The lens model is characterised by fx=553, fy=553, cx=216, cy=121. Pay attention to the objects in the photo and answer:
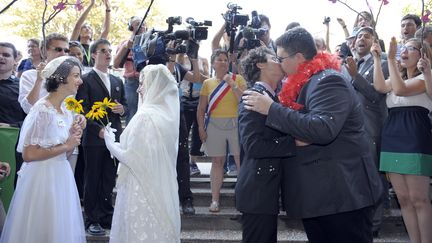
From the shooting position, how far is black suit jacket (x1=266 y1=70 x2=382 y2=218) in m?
3.10

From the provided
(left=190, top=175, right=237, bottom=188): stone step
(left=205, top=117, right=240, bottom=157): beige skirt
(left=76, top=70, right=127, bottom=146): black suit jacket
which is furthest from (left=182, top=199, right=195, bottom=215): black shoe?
(left=76, top=70, right=127, bottom=146): black suit jacket

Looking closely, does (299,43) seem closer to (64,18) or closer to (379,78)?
(379,78)

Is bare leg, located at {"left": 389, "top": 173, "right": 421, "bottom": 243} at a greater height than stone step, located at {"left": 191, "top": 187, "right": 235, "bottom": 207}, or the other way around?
bare leg, located at {"left": 389, "top": 173, "right": 421, "bottom": 243}

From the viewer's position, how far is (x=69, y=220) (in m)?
4.38

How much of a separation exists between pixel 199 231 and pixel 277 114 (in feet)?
9.54

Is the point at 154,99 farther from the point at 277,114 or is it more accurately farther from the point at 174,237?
the point at 277,114

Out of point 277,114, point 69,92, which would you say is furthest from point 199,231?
point 277,114

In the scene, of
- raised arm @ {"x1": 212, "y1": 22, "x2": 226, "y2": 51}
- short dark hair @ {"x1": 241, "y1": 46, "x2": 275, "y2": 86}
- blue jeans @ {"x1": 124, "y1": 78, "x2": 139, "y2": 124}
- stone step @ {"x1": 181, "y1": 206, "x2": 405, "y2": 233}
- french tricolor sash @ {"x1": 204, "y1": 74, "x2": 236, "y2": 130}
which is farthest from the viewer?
raised arm @ {"x1": 212, "y1": 22, "x2": 226, "y2": 51}

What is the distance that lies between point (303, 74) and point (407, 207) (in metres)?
2.21

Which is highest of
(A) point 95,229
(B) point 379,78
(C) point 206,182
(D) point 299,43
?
(D) point 299,43

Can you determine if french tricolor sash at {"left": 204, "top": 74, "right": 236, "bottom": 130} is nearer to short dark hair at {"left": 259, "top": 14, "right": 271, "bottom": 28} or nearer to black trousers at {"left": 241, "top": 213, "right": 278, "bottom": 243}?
short dark hair at {"left": 259, "top": 14, "right": 271, "bottom": 28}

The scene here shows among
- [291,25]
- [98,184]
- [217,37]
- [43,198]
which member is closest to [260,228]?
[43,198]

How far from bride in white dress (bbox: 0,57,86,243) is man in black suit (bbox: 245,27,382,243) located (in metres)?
1.82

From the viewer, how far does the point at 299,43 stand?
3346 mm
